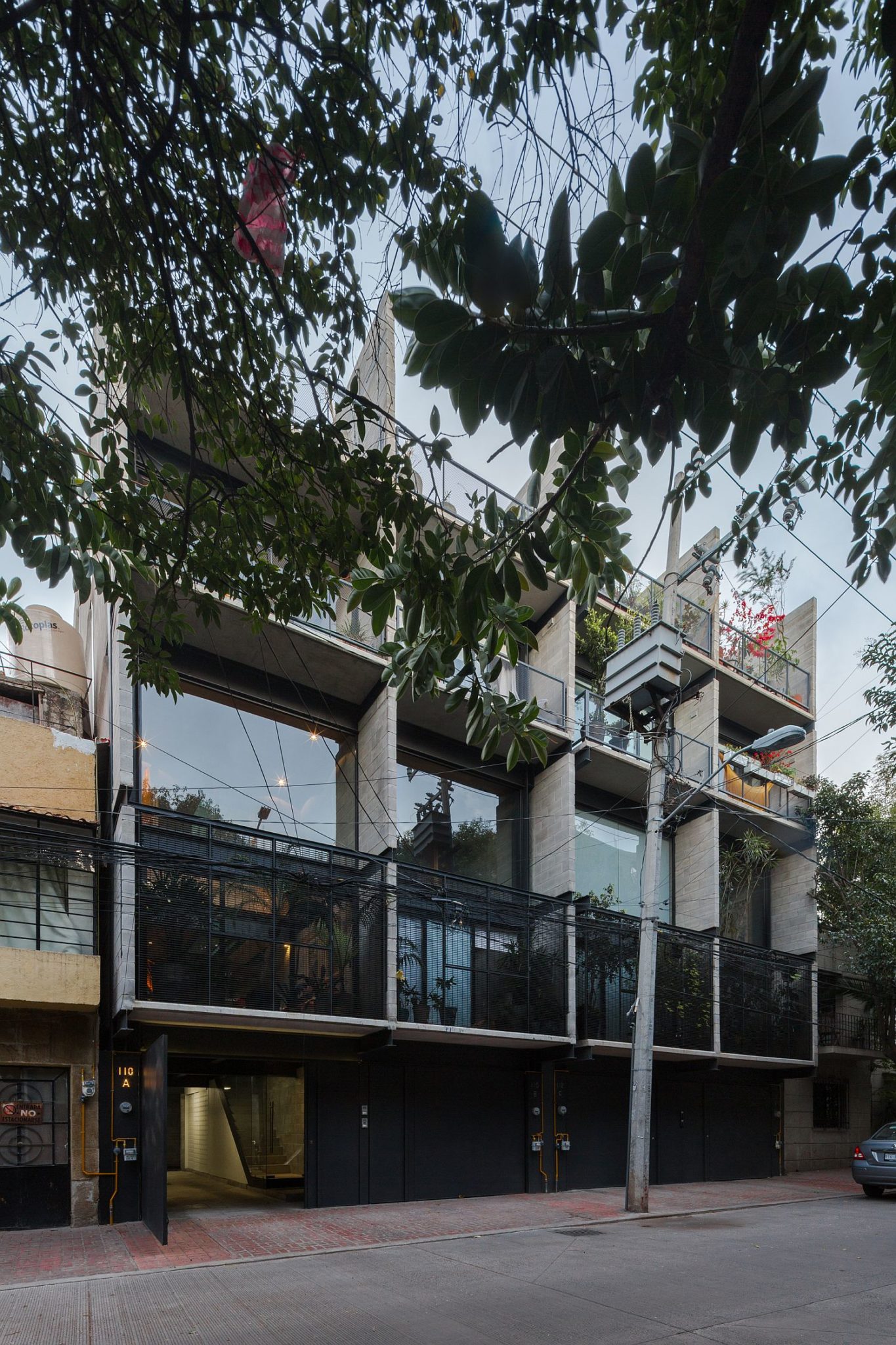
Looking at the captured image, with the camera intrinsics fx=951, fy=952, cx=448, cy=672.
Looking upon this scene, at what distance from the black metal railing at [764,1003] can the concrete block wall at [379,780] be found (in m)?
9.19

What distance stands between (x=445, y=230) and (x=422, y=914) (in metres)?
12.6

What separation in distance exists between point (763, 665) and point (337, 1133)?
52.8 feet

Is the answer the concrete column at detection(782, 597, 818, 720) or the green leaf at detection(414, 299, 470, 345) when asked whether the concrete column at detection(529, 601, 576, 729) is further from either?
the green leaf at detection(414, 299, 470, 345)

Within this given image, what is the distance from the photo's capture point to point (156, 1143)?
12.3 metres

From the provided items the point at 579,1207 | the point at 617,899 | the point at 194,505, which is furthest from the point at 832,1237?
the point at 194,505

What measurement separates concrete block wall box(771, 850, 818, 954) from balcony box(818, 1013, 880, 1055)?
194 centimetres

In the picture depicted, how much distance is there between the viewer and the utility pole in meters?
14.8

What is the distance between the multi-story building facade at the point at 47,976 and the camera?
12.5 metres

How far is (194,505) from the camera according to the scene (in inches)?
256

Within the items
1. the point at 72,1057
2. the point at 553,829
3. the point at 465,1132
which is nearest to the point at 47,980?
the point at 72,1057

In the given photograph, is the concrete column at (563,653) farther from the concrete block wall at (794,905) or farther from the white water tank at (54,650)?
the concrete block wall at (794,905)

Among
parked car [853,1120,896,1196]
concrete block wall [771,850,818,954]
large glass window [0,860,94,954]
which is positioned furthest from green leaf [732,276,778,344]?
concrete block wall [771,850,818,954]

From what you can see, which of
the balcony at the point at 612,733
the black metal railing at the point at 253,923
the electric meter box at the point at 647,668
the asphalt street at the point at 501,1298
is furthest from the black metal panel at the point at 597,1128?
the electric meter box at the point at 647,668

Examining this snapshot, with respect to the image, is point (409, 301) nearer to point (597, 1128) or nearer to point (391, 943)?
point (391, 943)
